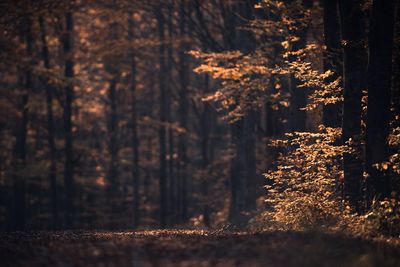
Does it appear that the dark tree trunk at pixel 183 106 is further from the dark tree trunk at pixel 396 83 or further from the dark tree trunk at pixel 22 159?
the dark tree trunk at pixel 396 83

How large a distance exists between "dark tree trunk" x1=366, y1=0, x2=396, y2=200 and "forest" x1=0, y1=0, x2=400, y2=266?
0.08 ft

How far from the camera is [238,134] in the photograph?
28078 mm

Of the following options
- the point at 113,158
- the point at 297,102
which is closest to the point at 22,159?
the point at 113,158

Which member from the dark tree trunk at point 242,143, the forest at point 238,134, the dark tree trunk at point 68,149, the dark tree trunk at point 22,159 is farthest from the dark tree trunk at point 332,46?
the dark tree trunk at point 22,159

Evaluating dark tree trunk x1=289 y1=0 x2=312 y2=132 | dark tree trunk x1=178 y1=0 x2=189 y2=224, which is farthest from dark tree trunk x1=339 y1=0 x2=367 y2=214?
dark tree trunk x1=178 y1=0 x2=189 y2=224

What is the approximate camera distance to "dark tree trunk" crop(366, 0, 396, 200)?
45.9 feet

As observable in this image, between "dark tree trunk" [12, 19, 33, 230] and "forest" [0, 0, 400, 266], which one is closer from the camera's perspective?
"forest" [0, 0, 400, 266]

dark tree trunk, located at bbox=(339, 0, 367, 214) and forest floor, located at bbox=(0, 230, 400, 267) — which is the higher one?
dark tree trunk, located at bbox=(339, 0, 367, 214)

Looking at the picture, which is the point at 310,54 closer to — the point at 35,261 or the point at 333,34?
the point at 333,34

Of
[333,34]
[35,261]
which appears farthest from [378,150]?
[35,261]

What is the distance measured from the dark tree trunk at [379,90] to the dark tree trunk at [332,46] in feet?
11.0

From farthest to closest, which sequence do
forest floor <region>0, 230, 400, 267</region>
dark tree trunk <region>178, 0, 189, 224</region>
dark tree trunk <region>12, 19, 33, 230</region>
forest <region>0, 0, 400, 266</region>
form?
dark tree trunk <region>178, 0, 189, 224</region>
dark tree trunk <region>12, 19, 33, 230</region>
forest <region>0, 0, 400, 266</region>
forest floor <region>0, 230, 400, 267</region>

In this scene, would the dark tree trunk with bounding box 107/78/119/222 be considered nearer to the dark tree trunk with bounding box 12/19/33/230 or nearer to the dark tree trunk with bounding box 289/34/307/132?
the dark tree trunk with bounding box 12/19/33/230

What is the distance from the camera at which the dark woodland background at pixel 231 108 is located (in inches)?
595
